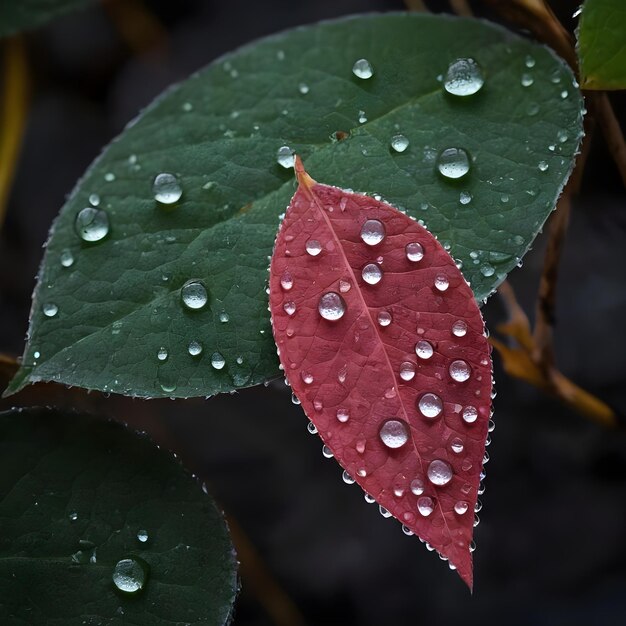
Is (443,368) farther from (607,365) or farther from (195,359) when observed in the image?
(607,365)

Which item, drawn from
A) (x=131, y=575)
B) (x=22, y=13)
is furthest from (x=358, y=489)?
(x=22, y=13)

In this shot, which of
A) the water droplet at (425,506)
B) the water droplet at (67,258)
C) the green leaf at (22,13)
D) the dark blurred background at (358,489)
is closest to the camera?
the water droplet at (425,506)

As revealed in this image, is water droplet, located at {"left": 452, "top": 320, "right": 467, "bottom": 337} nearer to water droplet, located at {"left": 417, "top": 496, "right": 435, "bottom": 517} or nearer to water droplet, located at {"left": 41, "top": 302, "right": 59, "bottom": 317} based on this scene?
water droplet, located at {"left": 417, "top": 496, "right": 435, "bottom": 517}

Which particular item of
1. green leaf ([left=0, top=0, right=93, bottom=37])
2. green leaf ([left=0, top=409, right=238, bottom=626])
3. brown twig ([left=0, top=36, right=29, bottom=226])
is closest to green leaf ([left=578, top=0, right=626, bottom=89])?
green leaf ([left=0, top=409, right=238, bottom=626])

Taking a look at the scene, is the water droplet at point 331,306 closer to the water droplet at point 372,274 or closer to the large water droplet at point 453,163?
the water droplet at point 372,274

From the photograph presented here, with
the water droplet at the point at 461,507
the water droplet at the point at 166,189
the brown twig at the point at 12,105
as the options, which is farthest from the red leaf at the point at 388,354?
the brown twig at the point at 12,105
